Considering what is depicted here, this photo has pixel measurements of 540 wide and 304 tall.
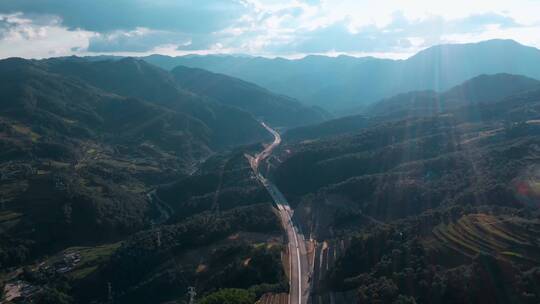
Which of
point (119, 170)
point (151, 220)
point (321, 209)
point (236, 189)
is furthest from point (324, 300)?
point (119, 170)

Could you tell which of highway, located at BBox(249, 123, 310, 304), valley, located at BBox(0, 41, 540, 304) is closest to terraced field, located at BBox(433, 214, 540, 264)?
valley, located at BBox(0, 41, 540, 304)

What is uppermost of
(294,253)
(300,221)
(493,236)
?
(493,236)

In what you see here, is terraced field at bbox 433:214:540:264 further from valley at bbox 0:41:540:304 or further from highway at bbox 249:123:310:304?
highway at bbox 249:123:310:304

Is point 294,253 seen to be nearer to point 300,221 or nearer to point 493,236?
point 300,221

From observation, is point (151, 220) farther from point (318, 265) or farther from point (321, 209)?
point (318, 265)

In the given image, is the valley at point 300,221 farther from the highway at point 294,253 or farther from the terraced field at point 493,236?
the highway at point 294,253

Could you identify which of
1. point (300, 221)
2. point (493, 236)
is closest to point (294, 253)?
point (300, 221)

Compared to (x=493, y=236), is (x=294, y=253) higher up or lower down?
lower down

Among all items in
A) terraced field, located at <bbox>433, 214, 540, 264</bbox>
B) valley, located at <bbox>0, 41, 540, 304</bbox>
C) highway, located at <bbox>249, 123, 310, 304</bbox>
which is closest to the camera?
terraced field, located at <bbox>433, 214, 540, 264</bbox>

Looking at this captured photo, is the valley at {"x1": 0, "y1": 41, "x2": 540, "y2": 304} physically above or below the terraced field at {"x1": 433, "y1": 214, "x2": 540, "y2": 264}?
below
